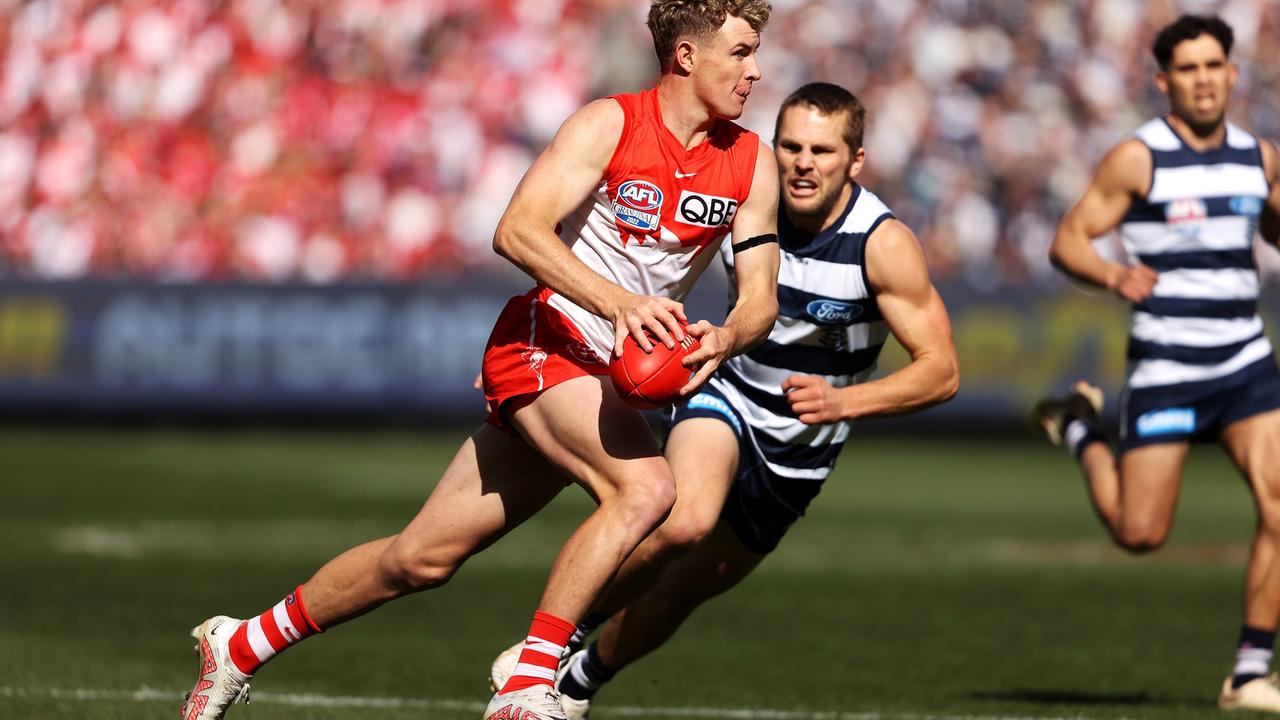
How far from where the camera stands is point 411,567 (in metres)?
5.82

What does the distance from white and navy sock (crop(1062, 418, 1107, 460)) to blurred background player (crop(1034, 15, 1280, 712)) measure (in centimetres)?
37

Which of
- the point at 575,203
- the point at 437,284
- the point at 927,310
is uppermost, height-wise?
the point at 575,203

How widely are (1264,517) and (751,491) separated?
2357 mm

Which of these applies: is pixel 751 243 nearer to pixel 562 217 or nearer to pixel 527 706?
pixel 562 217

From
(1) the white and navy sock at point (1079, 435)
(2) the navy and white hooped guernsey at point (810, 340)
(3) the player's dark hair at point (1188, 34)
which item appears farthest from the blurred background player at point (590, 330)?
(1) the white and navy sock at point (1079, 435)

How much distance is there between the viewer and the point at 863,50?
21.7m

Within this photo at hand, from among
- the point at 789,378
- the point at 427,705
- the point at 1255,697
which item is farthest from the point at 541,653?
the point at 1255,697

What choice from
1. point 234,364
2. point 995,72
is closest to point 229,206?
point 234,364

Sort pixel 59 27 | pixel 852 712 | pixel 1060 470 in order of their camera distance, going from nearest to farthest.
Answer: pixel 852 712 → pixel 1060 470 → pixel 59 27

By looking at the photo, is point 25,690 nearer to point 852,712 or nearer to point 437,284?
point 852,712

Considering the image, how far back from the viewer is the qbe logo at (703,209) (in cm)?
570

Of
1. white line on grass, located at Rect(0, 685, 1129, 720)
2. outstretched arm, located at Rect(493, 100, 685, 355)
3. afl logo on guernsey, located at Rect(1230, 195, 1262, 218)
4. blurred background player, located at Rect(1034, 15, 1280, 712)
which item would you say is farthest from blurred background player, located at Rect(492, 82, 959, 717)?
afl logo on guernsey, located at Rect(1230, 195, 1262, 218)

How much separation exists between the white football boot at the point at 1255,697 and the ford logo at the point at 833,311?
2.22m

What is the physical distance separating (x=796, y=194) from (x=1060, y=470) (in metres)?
14.7
